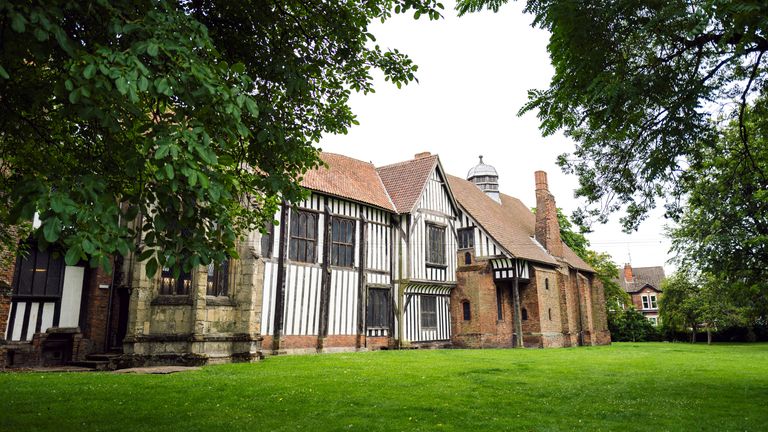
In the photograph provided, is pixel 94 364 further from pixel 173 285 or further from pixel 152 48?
pixel 152 48

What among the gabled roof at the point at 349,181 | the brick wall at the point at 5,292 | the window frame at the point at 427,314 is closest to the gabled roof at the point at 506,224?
the window frame at the point at 427,314

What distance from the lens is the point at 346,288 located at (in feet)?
69.4

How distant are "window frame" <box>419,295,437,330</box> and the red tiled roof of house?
181 inches

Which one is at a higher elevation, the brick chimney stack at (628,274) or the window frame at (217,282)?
the brick chimney stack at (628,274)

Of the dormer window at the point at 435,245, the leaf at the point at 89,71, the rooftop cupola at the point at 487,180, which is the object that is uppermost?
the rooftop cupola at the point at 487,180

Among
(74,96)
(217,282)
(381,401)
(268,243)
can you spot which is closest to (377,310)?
(268,243)

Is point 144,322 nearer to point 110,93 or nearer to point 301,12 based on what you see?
point 301,12

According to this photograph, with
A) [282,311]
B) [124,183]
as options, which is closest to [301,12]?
[124,183]

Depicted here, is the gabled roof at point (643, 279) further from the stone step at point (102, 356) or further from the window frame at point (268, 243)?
the stone step at point (102, 356)

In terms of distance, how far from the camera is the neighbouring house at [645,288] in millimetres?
58469

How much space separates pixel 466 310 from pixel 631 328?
25973 mm

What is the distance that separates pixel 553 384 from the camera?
10172 mm

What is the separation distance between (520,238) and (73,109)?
2628 cm

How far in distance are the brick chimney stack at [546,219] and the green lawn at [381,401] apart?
1731cm
